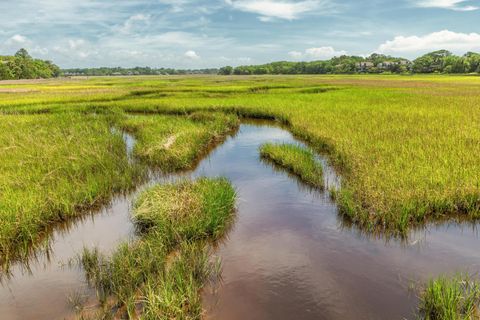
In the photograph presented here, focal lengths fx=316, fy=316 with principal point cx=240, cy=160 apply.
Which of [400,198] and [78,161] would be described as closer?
[400,198]

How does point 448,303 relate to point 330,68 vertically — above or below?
below

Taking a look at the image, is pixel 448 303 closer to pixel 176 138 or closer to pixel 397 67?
pixel 176 138

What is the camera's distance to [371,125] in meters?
15.0

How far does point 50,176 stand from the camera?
9016mm

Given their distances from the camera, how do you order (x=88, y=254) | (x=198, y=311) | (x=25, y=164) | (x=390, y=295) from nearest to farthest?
1. (x=198, y=311)
2. (x=390, y=295)
3. (x=88, y=254)
4. (x=25, y=164)

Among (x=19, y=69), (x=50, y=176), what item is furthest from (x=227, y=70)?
(x=50, y=176)

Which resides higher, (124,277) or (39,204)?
(39,204)

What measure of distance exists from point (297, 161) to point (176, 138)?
544 centimetres

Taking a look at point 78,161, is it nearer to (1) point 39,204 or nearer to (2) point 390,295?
(1) point 39,204

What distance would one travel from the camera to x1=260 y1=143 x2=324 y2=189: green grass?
9695mm

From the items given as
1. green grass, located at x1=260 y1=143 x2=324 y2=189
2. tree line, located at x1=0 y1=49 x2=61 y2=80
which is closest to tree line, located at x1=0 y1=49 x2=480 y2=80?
tree line, located at x1=0 y1=49 x2=61 y2=80

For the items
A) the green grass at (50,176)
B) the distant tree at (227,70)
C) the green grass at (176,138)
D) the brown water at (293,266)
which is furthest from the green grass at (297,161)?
the distant tree at (227,70)

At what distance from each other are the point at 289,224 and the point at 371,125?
969 centimetres

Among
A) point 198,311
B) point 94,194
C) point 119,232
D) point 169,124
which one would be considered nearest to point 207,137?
point 169,124
